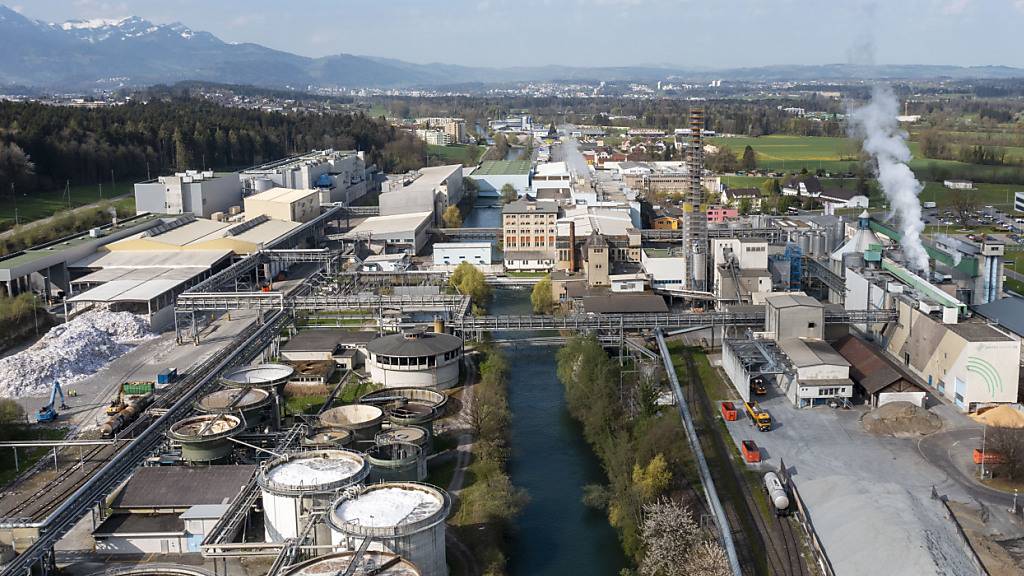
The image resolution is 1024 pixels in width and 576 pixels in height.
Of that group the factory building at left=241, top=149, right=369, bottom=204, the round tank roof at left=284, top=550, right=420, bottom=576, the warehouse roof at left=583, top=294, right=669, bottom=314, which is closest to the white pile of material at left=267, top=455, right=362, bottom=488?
the round tank roof at left=284, top=550, right=420, bottom=576

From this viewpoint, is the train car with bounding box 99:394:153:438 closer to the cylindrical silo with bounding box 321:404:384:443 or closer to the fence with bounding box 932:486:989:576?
the cylindrical silo with bounding box 321:404:384:443

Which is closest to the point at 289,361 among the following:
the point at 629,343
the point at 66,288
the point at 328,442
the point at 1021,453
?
the point at 328,442

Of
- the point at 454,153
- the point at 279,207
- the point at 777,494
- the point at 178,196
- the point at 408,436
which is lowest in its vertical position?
the point at 777,494

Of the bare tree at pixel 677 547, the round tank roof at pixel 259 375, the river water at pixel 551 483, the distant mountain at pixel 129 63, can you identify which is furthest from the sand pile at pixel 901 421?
the distant mountain at pixel 129 63

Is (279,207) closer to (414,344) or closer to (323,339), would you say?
(323,339)

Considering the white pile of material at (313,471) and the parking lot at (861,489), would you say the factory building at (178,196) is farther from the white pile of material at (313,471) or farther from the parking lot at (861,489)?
Result: the parking lot at (861,489)

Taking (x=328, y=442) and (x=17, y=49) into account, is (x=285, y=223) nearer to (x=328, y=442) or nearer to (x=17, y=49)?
(x=328, y=442)

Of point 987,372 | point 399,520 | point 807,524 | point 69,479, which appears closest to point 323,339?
point 69,479
